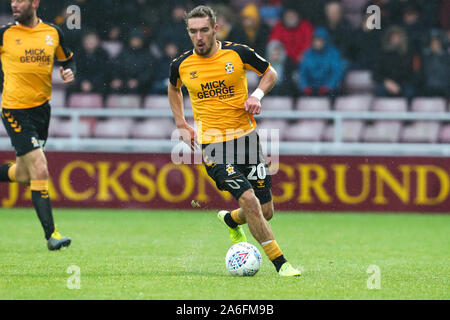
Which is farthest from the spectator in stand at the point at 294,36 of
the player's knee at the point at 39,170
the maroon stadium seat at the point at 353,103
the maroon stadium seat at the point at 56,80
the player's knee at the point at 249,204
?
the player's knee at the point at 249,204

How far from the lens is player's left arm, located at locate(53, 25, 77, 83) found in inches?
351

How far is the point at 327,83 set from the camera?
45.5ft

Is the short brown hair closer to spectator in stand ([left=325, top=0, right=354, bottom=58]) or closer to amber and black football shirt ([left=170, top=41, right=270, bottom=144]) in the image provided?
amber and black football shirt ([left=170, top=41, right=270, bottom=144])

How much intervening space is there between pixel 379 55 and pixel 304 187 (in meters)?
2.58

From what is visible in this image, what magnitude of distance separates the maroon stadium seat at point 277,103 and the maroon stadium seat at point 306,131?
38 centimetres

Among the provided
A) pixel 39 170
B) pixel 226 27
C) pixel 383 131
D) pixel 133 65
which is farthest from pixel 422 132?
pixel 39 170

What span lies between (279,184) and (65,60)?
4.92 metres

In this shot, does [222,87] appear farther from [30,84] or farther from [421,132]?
[421,132]

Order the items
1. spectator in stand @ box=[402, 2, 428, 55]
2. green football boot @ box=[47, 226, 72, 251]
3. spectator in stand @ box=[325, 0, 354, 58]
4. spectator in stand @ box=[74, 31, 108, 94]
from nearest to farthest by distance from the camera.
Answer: green football boot @ box=[47, 226, 72, 251]
spectator in stand @ box=[74, 31, 108, 94]
spectator in stand @ box=[325, 0, 354, 58]
spectator in stand @ box=[402, 2, 428, 55]

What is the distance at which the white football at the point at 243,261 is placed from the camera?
6906mm

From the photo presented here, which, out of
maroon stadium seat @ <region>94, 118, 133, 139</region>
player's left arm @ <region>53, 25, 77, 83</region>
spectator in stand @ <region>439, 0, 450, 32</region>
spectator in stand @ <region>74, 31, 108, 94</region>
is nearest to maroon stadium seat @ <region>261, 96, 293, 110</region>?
maroon stadium seat @ <region>94, 118, 133, 139</region>

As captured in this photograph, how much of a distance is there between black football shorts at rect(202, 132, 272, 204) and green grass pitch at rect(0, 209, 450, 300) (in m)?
0.70

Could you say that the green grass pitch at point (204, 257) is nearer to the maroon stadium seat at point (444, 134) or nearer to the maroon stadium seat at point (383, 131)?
the maroon stadium seat at point (383, 131)
